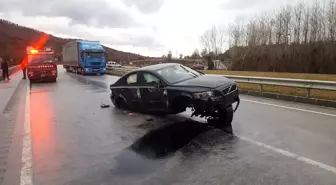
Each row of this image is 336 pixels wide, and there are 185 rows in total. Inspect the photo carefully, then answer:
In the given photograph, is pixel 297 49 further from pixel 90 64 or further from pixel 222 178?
pixel 222 178

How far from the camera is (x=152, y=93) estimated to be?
8.80 m

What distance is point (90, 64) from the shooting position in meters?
34.7

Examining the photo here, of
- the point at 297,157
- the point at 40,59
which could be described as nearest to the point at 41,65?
the point at 40,59

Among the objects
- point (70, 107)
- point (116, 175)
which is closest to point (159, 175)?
point (116, 175)

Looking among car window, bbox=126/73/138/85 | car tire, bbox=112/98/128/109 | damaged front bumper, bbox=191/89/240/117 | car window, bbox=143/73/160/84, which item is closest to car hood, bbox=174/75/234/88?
damaged front bumper, bbox=191/89/240/117

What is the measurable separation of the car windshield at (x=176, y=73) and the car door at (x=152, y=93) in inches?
9.8

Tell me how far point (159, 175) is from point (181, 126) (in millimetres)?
3276

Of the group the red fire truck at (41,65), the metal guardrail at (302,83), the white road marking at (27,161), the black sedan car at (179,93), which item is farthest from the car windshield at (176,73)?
the red fire truck at (41,65)

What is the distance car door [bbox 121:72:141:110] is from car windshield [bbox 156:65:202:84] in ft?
3.33

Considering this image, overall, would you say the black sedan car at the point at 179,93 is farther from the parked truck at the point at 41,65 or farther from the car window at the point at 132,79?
the parked truck at the point at 41,65

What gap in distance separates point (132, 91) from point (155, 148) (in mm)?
3849

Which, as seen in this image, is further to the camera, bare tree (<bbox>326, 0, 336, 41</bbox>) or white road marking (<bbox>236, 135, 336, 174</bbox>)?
bare tree (<bbox>326, 0, 336, 41</bbox>)

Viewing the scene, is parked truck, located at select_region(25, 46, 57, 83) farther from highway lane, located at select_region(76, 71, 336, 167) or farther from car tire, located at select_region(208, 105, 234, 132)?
car tire, located at select_region(208, 105, 234, 132)

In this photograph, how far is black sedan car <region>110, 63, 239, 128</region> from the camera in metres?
7.40
